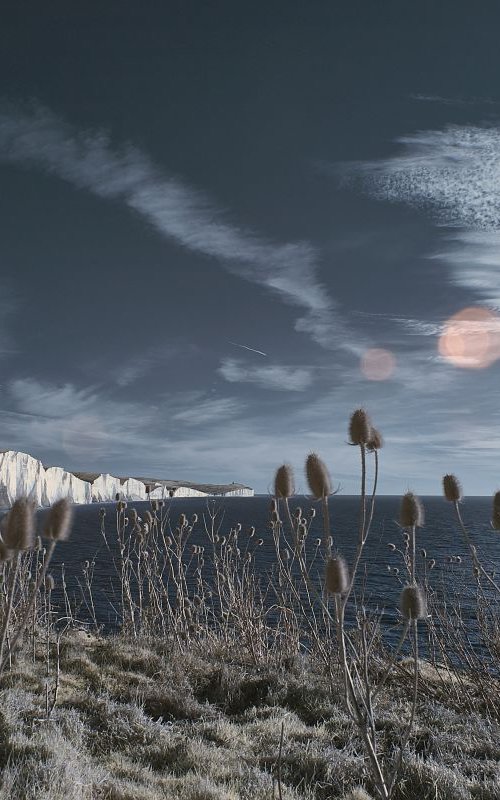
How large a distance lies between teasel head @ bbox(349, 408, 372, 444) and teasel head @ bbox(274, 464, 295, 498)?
43cm

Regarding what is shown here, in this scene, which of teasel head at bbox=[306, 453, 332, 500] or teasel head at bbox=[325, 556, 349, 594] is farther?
teasel head at bbox=[306, 453, 332, 500]

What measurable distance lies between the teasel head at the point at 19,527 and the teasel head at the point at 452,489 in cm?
306

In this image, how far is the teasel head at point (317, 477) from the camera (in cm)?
302

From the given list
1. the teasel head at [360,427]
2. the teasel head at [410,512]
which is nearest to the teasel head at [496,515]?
the teasel head at [410,512]

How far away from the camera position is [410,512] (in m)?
3.43

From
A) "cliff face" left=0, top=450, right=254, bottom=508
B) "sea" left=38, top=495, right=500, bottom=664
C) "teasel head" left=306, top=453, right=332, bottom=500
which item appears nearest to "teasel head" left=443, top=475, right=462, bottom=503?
"teasel head" left=306, top=453, right=332, bottom=500

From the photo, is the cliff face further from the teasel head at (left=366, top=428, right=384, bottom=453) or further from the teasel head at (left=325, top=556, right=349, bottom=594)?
the teasel head at (left=325, top=556, right=349, bottom=594)

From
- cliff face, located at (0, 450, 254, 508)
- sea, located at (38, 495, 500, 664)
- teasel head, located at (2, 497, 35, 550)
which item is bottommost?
sea, located at (38, 495, 500, 664)

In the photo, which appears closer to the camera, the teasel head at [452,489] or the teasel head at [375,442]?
the teasel head at [375,442]

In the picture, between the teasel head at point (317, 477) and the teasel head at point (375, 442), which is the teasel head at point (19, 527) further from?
the teasel head at point (375, 442)

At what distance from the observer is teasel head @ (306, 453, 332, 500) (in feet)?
9.89

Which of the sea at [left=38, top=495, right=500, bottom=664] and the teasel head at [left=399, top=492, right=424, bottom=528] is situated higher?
the teasel head at [left=399, top=492, right=424, bottom=528]

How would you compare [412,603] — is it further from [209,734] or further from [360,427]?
[209,734]

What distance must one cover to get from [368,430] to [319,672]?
5.95 m
